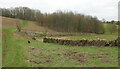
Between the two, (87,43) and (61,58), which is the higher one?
(87,43)

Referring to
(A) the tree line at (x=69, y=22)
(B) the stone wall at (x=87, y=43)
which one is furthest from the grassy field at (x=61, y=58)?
(A) the tree line at (x=69, y=22)

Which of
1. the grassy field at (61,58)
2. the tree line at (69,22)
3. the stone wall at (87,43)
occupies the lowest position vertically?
the grassy field at (61,58)

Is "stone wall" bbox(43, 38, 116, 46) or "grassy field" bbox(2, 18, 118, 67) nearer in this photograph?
"grassy field" bbox(2, 18, 118, 67)

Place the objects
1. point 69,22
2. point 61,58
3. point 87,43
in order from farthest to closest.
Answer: point 69,22
point 87,43
point 61,58

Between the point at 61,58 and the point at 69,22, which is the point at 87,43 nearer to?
the point at 61,58

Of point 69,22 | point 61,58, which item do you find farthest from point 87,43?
point 69,22

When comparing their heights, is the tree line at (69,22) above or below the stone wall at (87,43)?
above

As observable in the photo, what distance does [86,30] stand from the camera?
59719 mm

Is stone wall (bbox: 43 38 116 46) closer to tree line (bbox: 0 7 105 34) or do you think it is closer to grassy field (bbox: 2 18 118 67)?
grassy field (bbox: 2 18 118 67)

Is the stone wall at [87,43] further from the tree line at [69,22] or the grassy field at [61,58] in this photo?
the tree line at [69,22]

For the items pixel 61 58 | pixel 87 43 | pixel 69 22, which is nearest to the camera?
pixel 61 58

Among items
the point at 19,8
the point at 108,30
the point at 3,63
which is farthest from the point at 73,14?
the point at 3,63

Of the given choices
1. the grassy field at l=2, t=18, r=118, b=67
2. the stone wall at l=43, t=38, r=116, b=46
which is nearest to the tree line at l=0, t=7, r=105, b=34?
the stone wall at l=43, t=38, r=116, b=46

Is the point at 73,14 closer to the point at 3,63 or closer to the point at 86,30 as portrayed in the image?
the point at 86,30
